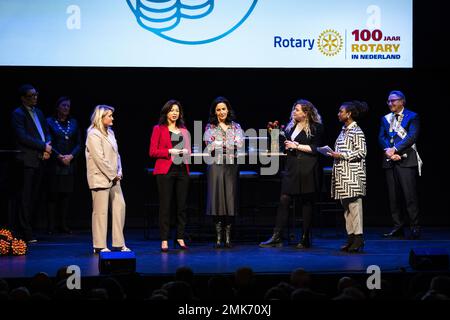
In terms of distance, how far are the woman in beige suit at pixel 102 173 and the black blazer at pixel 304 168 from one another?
172 cm

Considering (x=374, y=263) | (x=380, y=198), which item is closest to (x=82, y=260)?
(x=374, y=263)

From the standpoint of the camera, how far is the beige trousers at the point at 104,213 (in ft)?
24.2

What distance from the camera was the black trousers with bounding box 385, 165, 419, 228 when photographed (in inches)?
347

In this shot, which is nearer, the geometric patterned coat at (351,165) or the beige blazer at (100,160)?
the beige blazer at (100,160)

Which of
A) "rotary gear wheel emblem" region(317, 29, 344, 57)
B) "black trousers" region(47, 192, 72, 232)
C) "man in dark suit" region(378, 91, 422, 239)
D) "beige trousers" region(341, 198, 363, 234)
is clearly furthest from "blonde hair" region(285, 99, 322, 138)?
"black trousers" region(47, 192, 72, 232)

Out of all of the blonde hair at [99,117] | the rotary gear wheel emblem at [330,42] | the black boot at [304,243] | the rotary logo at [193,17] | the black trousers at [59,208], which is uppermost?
the rotary logo at [193,17]

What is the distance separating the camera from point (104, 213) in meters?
7.39

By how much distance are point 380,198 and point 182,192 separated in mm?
3733

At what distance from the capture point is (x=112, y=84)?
9.99 m

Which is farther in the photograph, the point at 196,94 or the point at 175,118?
the point at 196,94

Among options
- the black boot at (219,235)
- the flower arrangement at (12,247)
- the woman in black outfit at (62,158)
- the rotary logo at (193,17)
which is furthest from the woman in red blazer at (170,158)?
the woman in black outfit at (62,158)

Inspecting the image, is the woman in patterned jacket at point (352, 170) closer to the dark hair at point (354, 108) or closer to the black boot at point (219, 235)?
the dark hair at point (354, 108)
